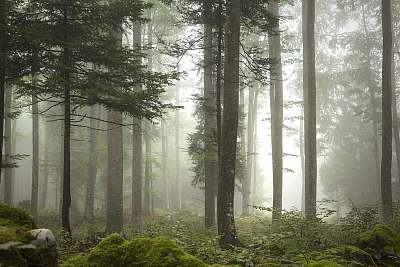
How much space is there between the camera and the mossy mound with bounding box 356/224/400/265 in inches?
257

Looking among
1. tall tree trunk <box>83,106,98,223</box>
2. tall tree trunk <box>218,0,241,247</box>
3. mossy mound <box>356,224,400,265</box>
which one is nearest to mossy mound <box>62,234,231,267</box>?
mossy mound <box>356,224,400,265</box>

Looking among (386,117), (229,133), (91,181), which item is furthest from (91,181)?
(386,117)

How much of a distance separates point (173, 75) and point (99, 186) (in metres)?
23.7

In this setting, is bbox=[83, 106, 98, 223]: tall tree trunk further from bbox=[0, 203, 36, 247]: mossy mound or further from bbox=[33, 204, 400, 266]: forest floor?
bbox=[0, 203, 36, 247]: mossy mound

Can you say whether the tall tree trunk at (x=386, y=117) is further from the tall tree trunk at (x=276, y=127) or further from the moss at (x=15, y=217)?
the moss at (x=15, y=217)

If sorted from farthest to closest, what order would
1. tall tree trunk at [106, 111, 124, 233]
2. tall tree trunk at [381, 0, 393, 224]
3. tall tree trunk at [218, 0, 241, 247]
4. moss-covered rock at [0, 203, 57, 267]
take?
1. tall tree trunk at [106, 111, 124, 233]
2. tall tree trunk at [381, 0, 393, 224]
3. tall tree trunk at [218, 0, 241, 247]
4. moss-covered rock at [0, 203, 57, 267]

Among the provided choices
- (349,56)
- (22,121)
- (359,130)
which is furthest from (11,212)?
(22,121)

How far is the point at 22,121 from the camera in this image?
66.8m

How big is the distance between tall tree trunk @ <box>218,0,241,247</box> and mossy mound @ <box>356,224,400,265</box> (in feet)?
10.5

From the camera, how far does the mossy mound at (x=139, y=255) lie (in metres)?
4.46

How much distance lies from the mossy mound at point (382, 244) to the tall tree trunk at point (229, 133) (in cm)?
321

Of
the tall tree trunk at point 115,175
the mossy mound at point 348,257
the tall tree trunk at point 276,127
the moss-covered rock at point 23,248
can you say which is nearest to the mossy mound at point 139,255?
the moss-covered rock at point 23,248

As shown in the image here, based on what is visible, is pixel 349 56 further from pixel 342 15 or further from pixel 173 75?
pixel 173 75

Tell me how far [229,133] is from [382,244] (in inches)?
173
